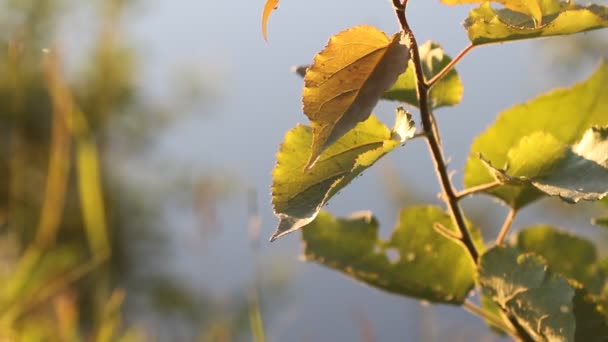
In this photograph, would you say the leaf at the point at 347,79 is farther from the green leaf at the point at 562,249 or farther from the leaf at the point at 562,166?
the green leaf at the point at 562,249

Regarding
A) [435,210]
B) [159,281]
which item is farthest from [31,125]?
[435,210]

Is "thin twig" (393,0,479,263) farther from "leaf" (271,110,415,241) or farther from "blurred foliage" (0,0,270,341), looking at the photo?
"blurred foliage" (0,0,270,341)

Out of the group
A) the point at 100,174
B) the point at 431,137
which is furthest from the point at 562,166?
the point at 100,174

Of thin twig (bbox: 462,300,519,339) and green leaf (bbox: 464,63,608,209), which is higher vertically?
green leaf (bbox: 464,63,608,209)

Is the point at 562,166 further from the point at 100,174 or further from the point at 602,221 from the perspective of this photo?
the point at 100,174

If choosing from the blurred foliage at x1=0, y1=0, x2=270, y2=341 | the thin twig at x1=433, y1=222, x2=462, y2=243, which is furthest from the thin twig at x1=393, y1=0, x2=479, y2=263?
the blurred foliage at x1=0, y1=0, x2=270, y2=341

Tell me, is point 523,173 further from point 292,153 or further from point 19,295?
point 19,295

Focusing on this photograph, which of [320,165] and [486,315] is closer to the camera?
[320,165]
